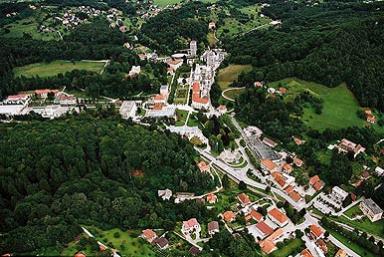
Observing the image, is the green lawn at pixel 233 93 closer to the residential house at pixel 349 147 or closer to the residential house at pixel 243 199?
the residential house at pixel 349 147

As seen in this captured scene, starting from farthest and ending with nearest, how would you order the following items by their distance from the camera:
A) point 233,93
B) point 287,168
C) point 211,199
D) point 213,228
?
point 233,93 → point 287,168 → point 211,199 → point 213,228

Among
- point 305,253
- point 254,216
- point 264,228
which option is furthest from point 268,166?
point 305,253

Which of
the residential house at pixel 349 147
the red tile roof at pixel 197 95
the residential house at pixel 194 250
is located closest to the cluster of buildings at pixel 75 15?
the red tile roof at pixel 197 95

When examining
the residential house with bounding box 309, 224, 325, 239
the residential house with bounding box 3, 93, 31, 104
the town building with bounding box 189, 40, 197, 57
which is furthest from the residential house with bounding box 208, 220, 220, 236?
the town building with bounding box 189, 40, 197, 57

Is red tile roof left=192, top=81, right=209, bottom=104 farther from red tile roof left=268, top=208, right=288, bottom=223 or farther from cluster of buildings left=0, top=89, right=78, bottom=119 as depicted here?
red tile roof left=268, top=208, right=288, bottom=223

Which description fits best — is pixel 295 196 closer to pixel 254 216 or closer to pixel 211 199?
pixel 254 216

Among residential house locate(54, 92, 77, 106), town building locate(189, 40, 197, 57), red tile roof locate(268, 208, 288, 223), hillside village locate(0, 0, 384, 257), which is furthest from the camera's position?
town building locate(189, 40, 197, 57)
